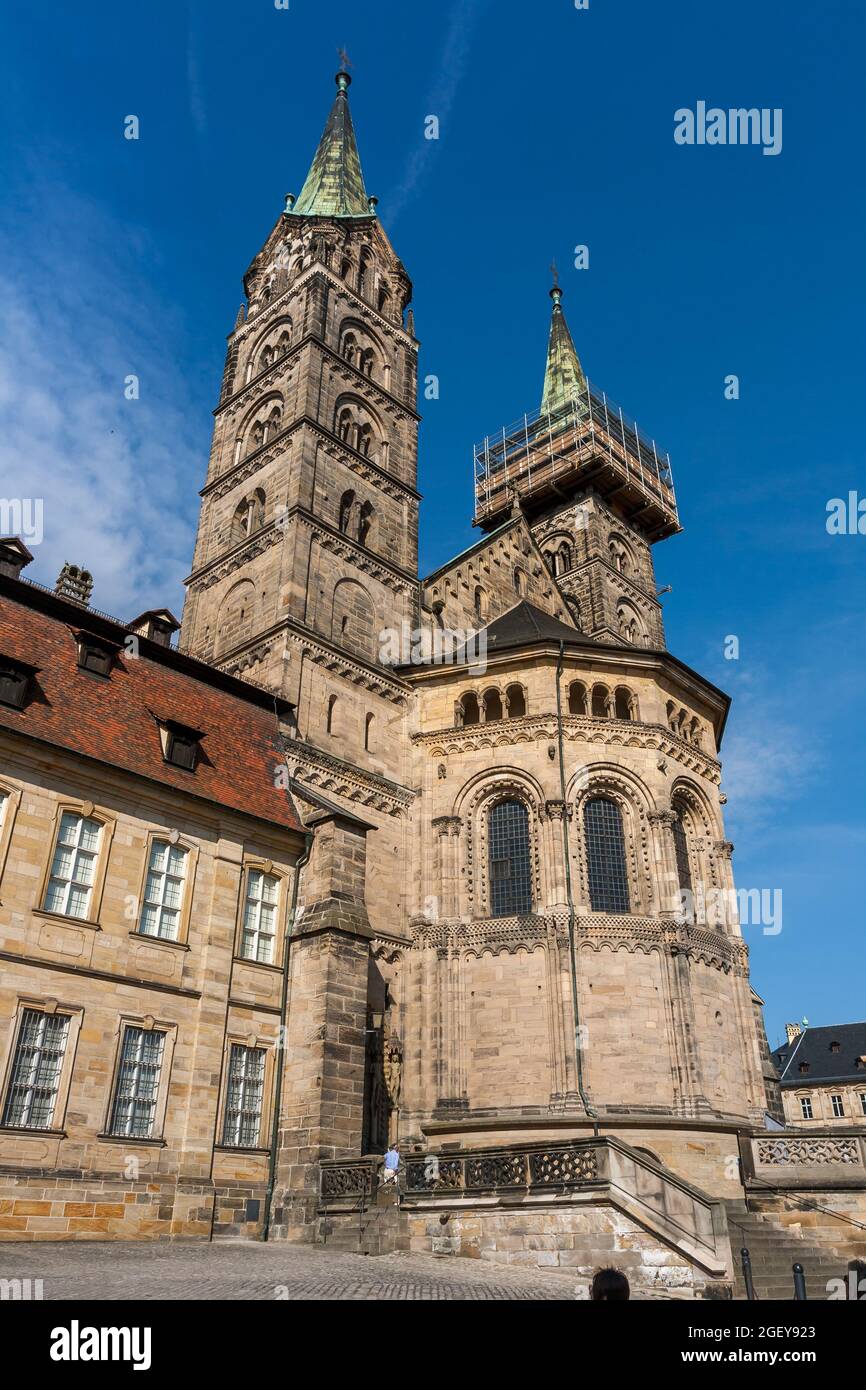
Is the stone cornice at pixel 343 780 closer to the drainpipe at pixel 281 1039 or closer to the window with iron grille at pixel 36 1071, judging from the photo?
the drainpipe at pixel 281 1039

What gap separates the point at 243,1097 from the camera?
20.6 meters

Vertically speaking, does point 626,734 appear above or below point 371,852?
above

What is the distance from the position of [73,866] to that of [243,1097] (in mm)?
6120

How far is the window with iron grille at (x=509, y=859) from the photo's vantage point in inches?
1039

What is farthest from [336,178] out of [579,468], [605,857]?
[605,857]

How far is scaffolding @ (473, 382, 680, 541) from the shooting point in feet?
162

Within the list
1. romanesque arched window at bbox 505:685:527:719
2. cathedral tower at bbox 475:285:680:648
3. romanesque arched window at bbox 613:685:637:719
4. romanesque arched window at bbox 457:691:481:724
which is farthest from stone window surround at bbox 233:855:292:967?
Result: cathedral tower at bbox 475:285:680:648

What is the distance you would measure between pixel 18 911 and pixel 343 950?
6.99 metres

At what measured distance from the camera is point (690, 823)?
28969 mm

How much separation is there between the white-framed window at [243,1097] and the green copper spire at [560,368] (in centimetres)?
4905

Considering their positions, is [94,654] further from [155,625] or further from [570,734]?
[570,734]

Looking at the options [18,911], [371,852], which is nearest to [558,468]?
[371,852]

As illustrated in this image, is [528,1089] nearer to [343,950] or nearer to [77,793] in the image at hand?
[343,950]

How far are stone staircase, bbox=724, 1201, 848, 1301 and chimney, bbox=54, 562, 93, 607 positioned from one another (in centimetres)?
2061
